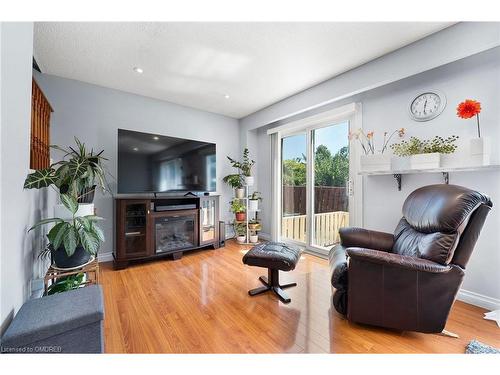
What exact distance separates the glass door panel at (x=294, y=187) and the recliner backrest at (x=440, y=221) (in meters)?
1.72

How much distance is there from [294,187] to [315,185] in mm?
434

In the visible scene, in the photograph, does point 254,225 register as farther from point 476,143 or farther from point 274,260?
point 476,143

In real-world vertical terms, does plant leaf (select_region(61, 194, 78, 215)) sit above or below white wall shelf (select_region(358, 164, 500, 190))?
below

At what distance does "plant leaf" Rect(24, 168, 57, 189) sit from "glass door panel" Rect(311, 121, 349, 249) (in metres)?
2.95

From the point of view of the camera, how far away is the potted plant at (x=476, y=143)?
1.57 metres

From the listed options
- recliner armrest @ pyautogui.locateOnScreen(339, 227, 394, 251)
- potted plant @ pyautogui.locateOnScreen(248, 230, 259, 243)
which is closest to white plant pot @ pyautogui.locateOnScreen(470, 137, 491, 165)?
recliner armrest @ pyautogui.locateOnScreen(339, 227, 394, 251)

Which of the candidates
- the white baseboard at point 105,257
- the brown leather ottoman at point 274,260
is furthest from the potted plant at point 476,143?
the white baseboard at point 105,257

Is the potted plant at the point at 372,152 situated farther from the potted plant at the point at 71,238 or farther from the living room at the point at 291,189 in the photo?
the potted plant at the point at 71,238

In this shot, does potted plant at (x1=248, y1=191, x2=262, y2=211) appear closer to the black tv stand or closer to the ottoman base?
the black tv stand

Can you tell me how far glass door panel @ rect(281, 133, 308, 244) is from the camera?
3424 mm

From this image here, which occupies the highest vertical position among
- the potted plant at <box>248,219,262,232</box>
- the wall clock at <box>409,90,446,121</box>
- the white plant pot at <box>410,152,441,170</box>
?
the wall clock at <box>409,90,446,121</box>
